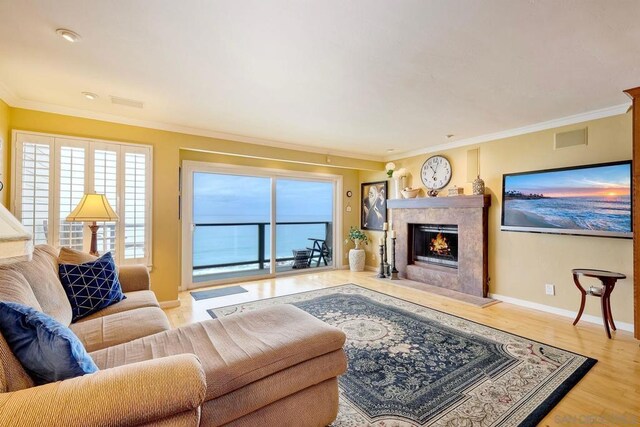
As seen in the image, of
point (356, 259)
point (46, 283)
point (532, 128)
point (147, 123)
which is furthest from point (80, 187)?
point (532, 128)

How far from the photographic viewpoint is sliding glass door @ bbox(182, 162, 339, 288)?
4.83m

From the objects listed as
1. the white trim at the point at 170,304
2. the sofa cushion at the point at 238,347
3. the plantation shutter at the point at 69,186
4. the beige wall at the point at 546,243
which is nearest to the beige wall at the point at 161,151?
the white trim at the point at 170,304

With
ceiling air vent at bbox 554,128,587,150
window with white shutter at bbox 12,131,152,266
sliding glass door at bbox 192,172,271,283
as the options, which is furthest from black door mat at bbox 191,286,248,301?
ceiling air vent at bbox 554,128,587,150

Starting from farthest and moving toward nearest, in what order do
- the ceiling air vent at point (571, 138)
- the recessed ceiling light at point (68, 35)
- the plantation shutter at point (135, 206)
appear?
1. the plantation shutter at point (135, 206)
2. the ceiling air vent at point (571, 138)
3. the recessed ceiling light at point (68, 35)

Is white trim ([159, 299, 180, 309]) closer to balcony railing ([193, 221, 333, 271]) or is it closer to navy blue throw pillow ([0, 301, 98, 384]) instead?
balcony railing ([193, 221, 333, 271])

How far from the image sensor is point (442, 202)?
4582 mm

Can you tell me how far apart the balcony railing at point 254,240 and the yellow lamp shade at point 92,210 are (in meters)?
2.34

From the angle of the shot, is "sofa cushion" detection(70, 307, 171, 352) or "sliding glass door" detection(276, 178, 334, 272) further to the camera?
"sliding glass door" detection(276, 178, 334, 272)

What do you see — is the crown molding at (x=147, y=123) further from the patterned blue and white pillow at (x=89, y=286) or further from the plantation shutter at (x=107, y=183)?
the patterned blue and white pillow at (x=89, y=286)

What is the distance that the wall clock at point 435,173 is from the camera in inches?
187

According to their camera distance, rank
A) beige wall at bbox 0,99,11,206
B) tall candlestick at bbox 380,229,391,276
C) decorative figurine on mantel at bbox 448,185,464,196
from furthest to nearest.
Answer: tall candlestick at bbox 380,229,391,276, decorative figurine on mantel at bbox 448,185,464,196, beige wall at bbox 0,99,11,206

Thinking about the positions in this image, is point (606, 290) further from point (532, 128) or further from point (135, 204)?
point (135, 204)

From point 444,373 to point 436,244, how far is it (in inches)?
123

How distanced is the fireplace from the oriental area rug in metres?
1.68
